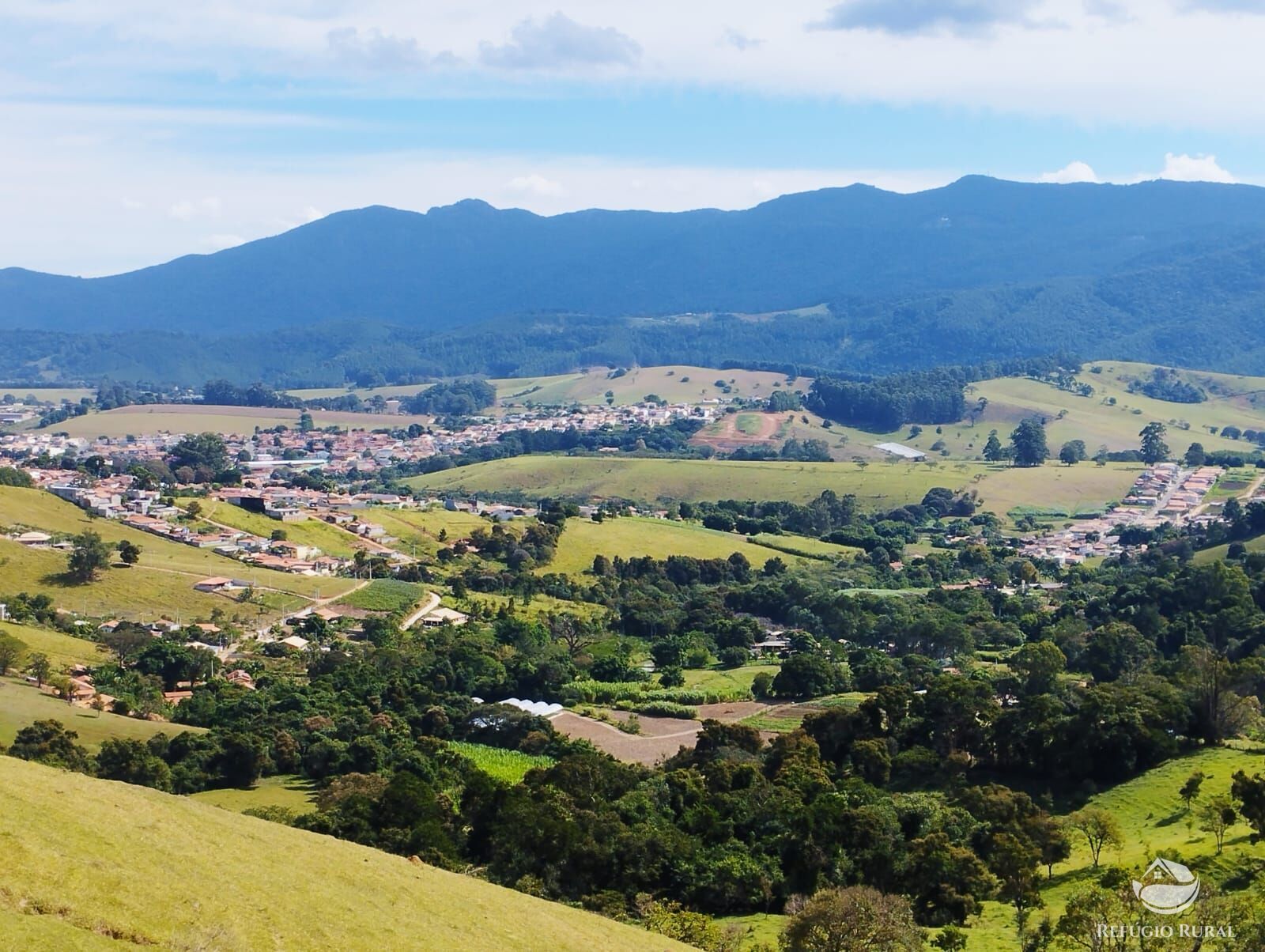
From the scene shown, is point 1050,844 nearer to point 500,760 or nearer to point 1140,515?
point 500,760

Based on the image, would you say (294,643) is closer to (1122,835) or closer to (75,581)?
(75,581)

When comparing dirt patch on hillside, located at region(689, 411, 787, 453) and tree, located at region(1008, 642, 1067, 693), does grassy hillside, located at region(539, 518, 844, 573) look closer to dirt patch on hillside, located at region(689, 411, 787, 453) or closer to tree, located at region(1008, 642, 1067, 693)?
tree, located at region(1008, 642, 1067, 693)

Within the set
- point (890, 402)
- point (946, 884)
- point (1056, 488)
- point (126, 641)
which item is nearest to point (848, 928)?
point (946, 884)

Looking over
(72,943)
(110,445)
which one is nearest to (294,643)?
(72,943)

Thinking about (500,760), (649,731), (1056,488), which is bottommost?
(1056,488)

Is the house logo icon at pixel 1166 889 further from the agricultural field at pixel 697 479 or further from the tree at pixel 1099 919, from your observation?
the agricultural field at pixel 697 479

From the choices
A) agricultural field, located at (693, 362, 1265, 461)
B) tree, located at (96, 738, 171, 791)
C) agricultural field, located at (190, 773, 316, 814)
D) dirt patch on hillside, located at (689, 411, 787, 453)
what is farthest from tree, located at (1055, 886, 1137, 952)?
dirt patch on hillside, located at (689, 411, 787, 453)
